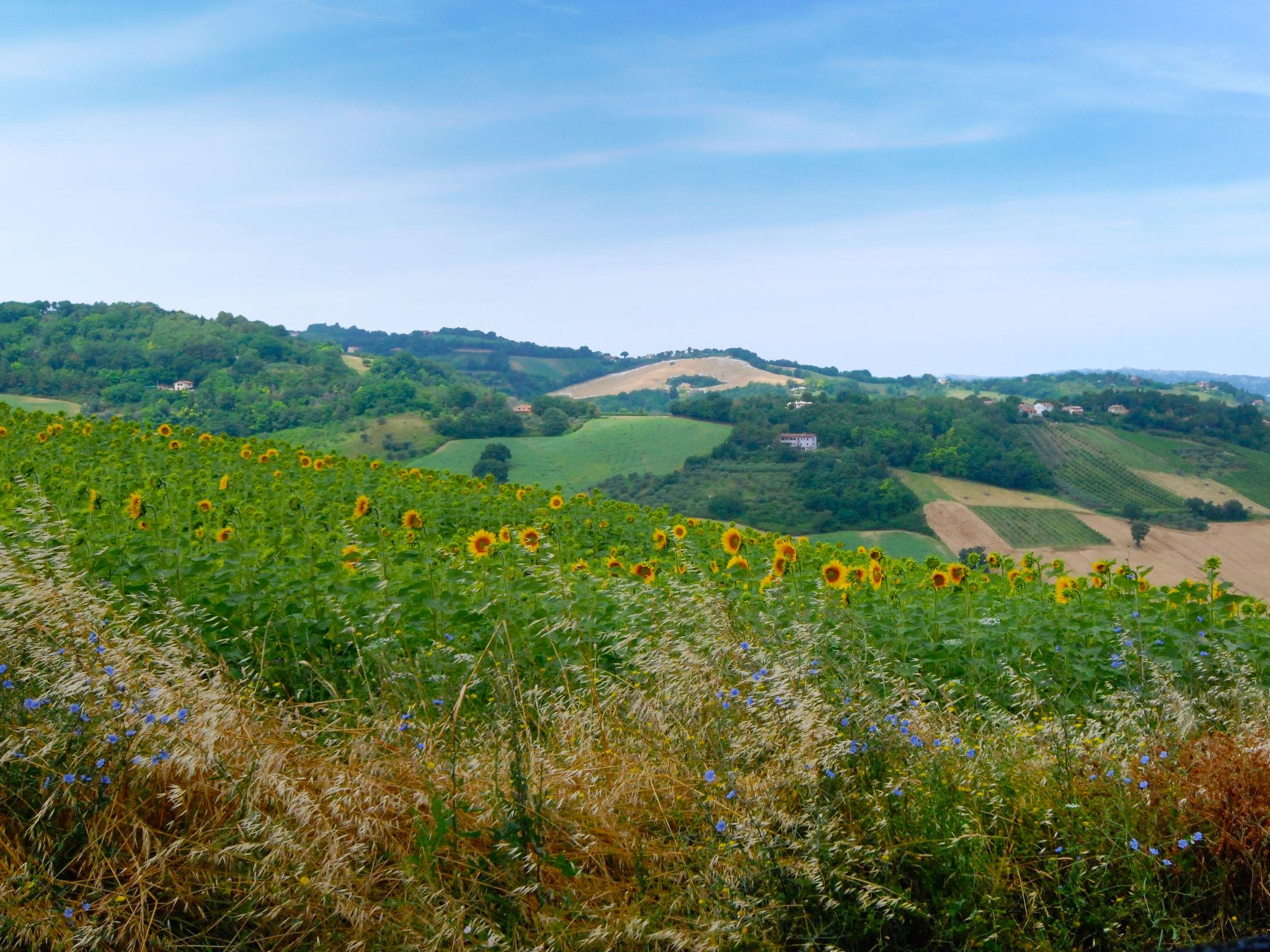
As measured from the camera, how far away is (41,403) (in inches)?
620

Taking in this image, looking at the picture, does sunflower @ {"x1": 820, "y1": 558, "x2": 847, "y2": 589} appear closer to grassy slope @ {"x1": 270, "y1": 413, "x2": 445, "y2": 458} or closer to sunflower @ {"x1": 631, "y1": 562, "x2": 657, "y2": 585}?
sunflower @ {"x1": 631, "y1": 562, "x2": 657, "y2": 585}

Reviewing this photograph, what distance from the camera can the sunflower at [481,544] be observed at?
5996mm

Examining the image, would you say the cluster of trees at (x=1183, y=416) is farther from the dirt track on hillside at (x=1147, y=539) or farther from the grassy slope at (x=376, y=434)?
the grassy slope at (x=376, y=434)

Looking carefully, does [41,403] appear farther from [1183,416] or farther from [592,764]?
[1183,416]

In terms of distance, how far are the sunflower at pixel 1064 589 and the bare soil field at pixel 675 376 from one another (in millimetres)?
37728

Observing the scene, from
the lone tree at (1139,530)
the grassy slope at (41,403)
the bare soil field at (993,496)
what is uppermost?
the grassy slope at (41,403)

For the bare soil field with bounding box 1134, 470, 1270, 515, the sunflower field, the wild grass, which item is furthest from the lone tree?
the wild grass

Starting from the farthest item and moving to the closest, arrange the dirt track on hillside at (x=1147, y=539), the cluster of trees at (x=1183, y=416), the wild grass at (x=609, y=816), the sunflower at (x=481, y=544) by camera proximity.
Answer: the cluster of trees at (x=1183, y=416) → the dirt track on hillside at (x=1147, y=539) → the sunflower at (x=481, y=544) → the wild grass at (x=609, y=816)

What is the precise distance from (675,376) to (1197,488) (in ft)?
94.6

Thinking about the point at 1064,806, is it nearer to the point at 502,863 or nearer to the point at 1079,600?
the point at 502,863

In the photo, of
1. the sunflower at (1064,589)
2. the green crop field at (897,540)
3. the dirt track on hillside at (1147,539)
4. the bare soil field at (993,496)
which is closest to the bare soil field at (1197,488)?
the dirt track on hillside at (1147,539)

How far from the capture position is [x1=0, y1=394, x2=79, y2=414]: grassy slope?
46.0ft

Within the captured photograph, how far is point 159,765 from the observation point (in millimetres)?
3078

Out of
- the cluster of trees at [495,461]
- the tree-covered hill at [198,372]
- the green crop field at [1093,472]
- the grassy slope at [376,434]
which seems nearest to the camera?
the cluster of trees at [495,461]
